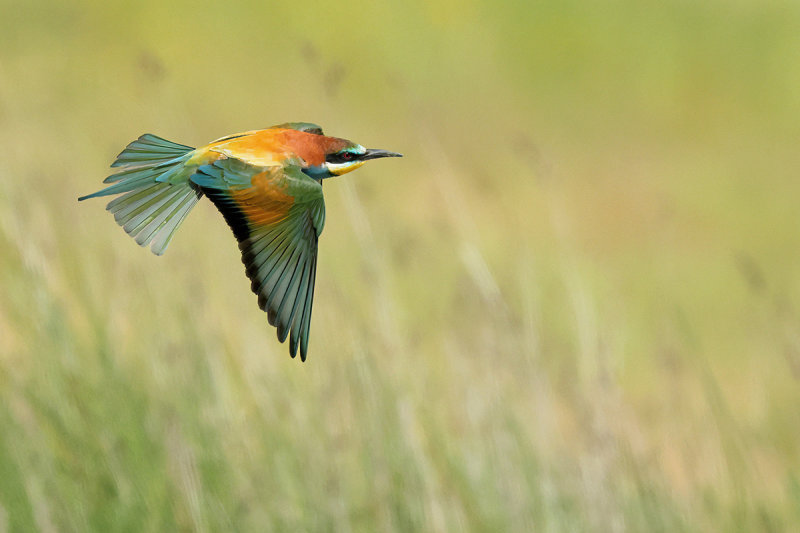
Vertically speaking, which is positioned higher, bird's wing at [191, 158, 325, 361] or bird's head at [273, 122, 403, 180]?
bird's head at [273, 122, 403, 180]

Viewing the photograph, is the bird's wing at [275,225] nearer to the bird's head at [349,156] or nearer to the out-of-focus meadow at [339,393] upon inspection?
the bird's head at [349,156]

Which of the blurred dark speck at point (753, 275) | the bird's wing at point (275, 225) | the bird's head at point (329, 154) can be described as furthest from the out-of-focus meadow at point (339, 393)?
the bird's wing at point (275, 225)

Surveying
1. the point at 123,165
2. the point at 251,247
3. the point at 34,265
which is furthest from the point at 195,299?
the point at 251,247

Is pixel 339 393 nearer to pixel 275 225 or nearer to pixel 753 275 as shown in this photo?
pixel 753 275

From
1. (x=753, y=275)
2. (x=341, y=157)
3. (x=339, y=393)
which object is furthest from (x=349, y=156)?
(x=753, y=275)

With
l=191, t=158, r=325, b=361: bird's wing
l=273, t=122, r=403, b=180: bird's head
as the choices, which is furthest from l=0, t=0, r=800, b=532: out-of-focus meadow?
l=191, t=158, r=325, b=361: bird's wing

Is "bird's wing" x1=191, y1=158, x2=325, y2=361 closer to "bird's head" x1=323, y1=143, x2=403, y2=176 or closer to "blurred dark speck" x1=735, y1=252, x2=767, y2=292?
"bird's head" x1=323, y1=143, x2=403, y2=176

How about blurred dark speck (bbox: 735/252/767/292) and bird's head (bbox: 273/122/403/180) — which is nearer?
bird's head (bbox: 273/122/403/180)

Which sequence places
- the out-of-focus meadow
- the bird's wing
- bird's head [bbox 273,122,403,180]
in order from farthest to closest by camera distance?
the out-of-focus meadow → bird's head [bbox 273,122,403,180] → the bird's wing

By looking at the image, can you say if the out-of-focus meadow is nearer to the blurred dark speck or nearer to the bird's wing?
the blurred dark speck

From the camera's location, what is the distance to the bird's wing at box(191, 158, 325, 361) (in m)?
0.98

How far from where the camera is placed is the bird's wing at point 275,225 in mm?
980

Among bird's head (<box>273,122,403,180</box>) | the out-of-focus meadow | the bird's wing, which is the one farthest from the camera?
the out-of-focus meadow

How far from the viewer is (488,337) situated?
8.07ft
